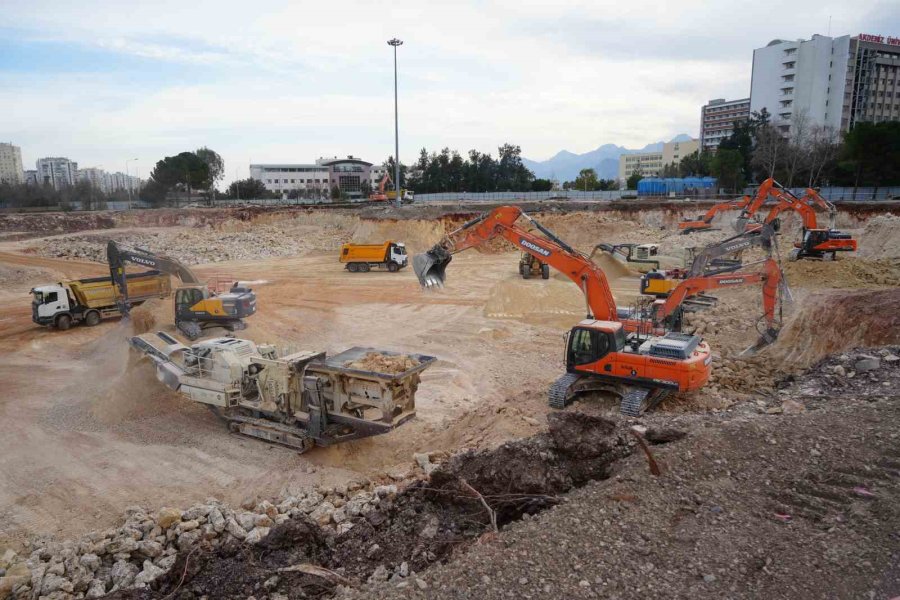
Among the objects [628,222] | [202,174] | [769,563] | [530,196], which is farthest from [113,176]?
[769,563]

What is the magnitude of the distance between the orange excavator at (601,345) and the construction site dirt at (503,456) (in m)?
0.71

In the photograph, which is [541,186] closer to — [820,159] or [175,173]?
[820,159]

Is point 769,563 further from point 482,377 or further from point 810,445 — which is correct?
point 482,377

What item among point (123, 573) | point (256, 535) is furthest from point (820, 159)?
point (123, 573)

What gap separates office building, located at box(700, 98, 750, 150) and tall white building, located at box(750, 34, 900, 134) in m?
24.6

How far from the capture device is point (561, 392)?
12.1 metres

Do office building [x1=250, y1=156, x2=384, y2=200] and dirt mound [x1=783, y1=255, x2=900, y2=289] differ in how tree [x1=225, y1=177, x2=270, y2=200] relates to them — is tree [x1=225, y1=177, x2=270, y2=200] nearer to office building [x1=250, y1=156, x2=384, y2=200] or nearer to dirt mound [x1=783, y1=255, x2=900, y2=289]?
office building [x1=250, y1=156, x2=384, y2=200]

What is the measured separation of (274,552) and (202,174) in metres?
75.3

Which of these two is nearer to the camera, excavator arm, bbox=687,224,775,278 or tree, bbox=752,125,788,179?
excavator arm, bbox=687,224,775,278

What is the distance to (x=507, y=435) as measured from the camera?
11156 millimetres

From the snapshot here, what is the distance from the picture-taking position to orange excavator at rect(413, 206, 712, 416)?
1117cm

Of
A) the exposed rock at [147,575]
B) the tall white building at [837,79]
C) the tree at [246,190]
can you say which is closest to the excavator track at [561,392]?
the exposed rock at [147,575]

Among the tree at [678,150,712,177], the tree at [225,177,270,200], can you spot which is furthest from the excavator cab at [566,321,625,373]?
the tree at [225,177,270,200]

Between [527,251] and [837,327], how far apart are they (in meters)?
9.21
